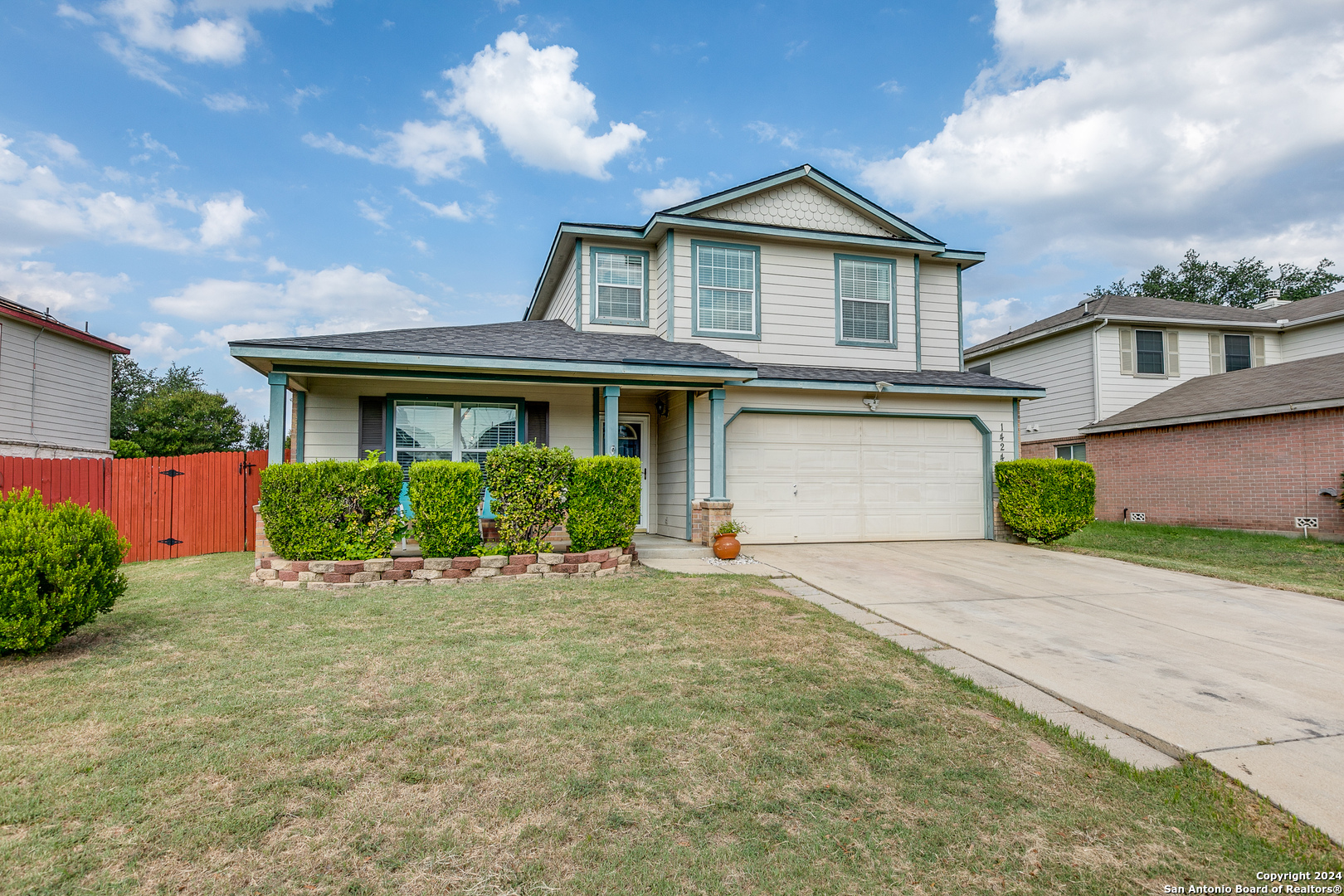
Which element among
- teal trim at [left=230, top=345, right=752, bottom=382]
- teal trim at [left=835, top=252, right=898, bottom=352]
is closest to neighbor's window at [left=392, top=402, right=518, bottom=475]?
teal trim at [left=230, top=345, right=752, bottom=382]

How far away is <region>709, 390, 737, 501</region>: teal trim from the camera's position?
10086mm

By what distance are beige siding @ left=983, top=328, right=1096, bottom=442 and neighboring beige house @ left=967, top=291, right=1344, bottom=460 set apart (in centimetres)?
2

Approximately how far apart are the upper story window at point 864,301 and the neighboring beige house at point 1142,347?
24.1 ft

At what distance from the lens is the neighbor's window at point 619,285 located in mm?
11695

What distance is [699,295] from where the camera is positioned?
37.7 ft

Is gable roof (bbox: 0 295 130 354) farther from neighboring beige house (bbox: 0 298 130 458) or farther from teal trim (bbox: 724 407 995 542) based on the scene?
teal trim (bbox: 724 407 995 542)

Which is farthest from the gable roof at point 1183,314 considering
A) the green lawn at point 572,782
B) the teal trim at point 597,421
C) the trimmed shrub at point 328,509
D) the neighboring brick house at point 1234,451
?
the trimmed shrub at point 328,509

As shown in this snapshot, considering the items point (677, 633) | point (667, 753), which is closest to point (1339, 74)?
point (677, 633)

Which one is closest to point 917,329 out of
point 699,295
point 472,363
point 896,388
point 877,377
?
point 877,377

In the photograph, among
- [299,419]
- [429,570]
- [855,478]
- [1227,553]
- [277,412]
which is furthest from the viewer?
[855,478]

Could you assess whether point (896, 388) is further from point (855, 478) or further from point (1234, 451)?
point (1234, 451)

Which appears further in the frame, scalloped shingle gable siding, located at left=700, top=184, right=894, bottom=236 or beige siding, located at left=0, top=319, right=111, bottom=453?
beige siding, located at left=0, top=319, right=111, bottom=453

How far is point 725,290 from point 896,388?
11.6ft

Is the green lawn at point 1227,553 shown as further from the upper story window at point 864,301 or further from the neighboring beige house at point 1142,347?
the upper story window at point 864,301
